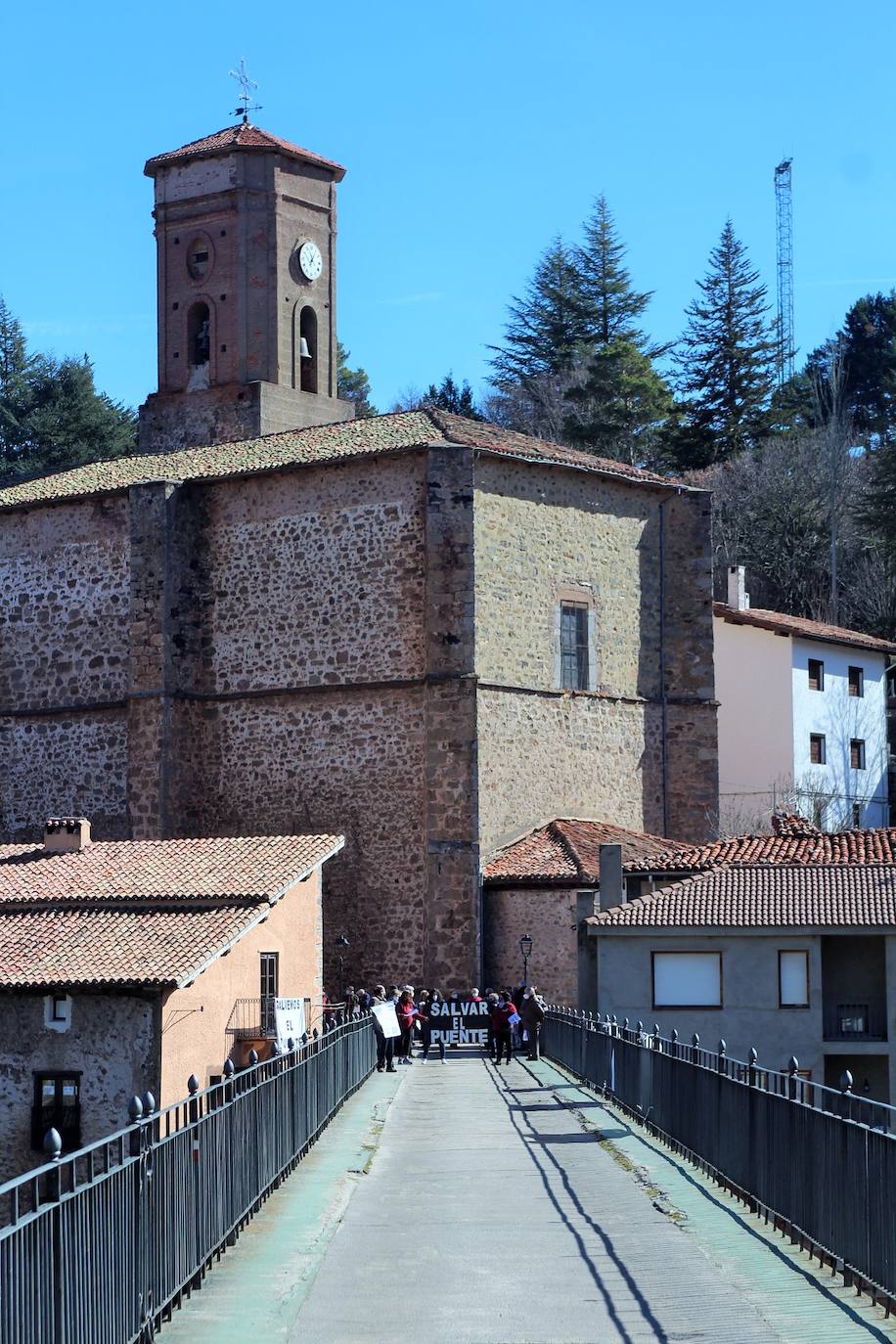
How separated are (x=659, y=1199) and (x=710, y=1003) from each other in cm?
1620

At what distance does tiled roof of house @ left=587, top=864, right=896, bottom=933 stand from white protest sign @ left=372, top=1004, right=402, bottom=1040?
3.30m

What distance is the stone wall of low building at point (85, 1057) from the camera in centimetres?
2530

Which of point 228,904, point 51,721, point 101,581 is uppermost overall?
point 101,581

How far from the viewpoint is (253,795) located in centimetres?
3741

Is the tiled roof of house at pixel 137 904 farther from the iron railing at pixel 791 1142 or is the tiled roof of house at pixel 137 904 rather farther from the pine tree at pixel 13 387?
the pine tree at pixel 13 387

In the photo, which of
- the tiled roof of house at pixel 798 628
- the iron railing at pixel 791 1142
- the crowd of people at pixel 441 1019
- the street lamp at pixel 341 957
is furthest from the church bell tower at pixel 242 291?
the iron railing at pixel 791 1142

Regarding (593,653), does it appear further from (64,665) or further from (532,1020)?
(64,665)

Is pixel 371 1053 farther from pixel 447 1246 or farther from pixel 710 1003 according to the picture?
pixel 447 1246

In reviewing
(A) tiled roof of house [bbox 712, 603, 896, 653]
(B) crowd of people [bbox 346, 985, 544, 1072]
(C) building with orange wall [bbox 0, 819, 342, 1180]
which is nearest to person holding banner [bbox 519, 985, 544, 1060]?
(B) crowd of people [bbox 346, 985, 544, 1072]

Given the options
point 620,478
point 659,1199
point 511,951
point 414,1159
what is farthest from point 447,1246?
point 620,478

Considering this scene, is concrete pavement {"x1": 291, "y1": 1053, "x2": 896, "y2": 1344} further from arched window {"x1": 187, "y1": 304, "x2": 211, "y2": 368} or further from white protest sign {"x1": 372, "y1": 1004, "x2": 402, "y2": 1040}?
arched window {"x1": 187, "y1": 304, "x2": 211, "y2": 368}

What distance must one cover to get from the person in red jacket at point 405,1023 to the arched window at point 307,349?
20398 mm

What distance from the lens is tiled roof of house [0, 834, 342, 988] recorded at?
85.4 feet

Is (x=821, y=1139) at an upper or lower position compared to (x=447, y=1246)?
upper
